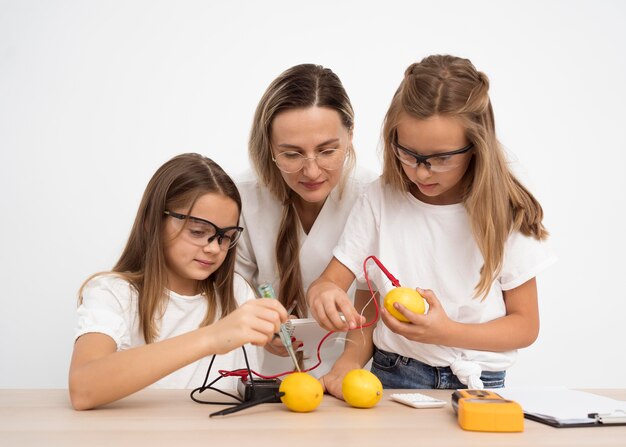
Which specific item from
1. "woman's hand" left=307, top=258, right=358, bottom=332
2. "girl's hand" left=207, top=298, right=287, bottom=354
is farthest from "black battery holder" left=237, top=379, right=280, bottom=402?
"woman's hand" left=307, top=258, right=358, bottom=332

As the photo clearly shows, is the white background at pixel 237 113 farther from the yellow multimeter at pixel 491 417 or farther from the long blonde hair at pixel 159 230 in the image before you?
the yellow multimeter at pixel 491 417

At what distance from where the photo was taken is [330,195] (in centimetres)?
241

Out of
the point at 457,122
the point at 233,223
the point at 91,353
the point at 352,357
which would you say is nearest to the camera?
the point at 91,353

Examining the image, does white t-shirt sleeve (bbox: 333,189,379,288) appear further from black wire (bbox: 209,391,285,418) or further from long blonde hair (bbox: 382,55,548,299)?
black wire (bbox: 209,391,285,418)

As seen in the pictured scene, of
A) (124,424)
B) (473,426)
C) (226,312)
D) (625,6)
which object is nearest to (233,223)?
(226,312)

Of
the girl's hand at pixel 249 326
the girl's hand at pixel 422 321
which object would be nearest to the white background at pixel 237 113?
the girl's hand at pixel 422 321

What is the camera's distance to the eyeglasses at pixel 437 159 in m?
1.80

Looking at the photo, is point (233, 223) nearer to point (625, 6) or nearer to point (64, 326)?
point (64, 326)

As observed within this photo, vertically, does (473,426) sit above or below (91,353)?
below

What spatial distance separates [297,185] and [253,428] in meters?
→ 1.04

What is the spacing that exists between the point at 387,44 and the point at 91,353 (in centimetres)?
237

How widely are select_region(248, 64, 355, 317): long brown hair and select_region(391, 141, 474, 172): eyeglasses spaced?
1.43 ft

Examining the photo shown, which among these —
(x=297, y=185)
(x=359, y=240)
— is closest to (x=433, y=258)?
(x=359, y=240)

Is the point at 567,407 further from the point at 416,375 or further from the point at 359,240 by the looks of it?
the point at 359,240
